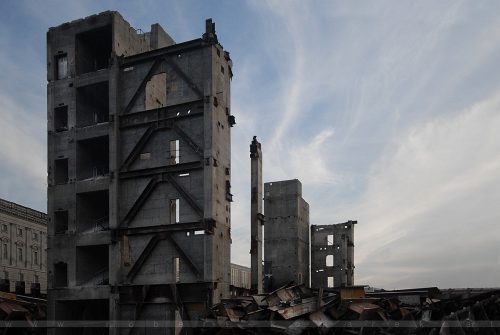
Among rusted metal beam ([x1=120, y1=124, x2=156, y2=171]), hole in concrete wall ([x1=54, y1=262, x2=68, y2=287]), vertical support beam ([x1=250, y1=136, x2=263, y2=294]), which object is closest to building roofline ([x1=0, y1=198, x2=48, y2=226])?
hole in concrete wall ([x1=54, y1=262, x2=68, y2=287])

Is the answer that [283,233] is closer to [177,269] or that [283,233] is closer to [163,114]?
[177,269]

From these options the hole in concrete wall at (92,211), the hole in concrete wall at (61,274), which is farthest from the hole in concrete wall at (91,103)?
the hole in concrete wall at (61,274)

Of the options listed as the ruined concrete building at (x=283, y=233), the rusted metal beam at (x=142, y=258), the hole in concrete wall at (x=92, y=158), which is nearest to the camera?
the rusted metal beam at (x=142, y=258)

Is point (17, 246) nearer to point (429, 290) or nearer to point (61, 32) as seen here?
point (61, 32)

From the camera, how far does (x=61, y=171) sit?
33.8 m

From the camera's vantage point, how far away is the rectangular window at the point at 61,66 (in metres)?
34.5

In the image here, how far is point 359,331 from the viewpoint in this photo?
64.6 ft

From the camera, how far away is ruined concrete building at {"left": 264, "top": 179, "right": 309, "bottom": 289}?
4188 centimetres

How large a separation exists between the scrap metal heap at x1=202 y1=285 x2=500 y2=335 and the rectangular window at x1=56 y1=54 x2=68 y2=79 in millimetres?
19406

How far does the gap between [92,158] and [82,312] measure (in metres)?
9.96

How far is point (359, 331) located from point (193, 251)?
1151 cm

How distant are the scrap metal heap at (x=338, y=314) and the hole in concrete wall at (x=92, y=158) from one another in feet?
45.8

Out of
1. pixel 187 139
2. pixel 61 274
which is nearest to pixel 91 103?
pixel 187 139

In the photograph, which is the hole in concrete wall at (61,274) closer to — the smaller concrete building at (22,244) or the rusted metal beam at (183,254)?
the rusted metal beam at (183,254)
